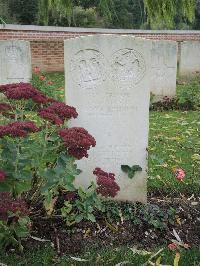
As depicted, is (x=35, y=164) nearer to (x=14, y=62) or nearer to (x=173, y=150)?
(x=173, y=150)

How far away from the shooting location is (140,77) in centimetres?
374

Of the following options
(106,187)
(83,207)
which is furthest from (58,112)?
(83,207)

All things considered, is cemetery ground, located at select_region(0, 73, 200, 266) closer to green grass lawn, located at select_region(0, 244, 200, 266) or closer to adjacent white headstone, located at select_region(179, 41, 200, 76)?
green grass lawn, located at select_region(0, 244, 200, 266)

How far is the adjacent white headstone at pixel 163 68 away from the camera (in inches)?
369

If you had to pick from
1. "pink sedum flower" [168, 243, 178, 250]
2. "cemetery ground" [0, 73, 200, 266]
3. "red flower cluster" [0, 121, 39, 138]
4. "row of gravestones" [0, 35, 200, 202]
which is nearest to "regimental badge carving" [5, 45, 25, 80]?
"cemetery ground" [0, 73, 200, 266]

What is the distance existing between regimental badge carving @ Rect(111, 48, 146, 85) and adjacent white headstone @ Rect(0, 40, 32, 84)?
5765 mm

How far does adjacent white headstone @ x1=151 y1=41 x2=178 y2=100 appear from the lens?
30.8ft

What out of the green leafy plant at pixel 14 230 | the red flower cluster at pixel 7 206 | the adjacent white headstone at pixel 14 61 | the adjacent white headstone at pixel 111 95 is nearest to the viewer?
the red flower cluster at pixel 7 206

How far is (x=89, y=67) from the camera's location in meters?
3.70

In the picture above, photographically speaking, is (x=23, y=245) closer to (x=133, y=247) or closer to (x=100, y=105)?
(x=133, y=247)

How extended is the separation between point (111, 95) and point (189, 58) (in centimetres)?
911

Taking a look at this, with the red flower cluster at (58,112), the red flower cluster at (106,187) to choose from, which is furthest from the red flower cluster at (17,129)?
→ the red flower cluster at (106,187)

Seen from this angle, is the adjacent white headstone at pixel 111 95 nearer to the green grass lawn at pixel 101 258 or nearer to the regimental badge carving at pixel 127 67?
the regimental badge carving at pixel 127 67

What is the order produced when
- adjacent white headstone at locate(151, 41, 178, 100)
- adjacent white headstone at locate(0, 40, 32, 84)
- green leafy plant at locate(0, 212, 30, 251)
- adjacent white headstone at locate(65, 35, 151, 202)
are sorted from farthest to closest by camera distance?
adjacent white headstone at locate(151, 41, 178, 100) → adjacent white headstone at locate(0, 40, 32, 84) → adjacent white headstone at locate(65, 35, 151, 202) → green leafy plant at locate(0, 212, 30, 251)
